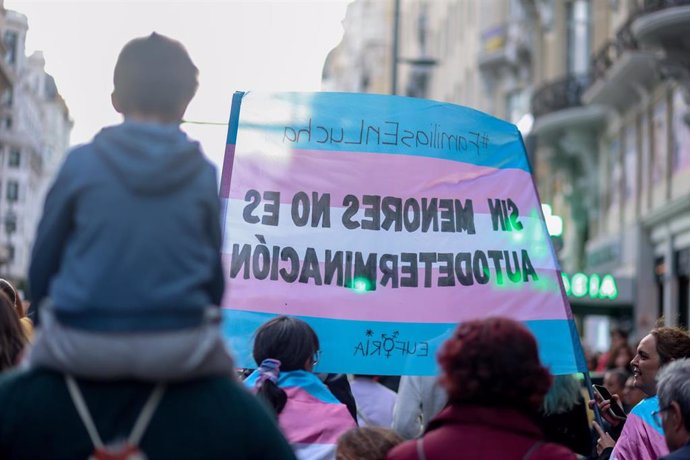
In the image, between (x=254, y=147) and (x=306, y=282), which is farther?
(x=254, y=147)

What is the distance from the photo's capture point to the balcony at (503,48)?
40.4 metres

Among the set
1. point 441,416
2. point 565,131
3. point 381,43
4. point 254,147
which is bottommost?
point 441,416

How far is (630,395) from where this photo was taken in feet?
31.0

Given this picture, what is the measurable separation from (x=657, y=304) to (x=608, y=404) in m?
21.3

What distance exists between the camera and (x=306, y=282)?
228 inches

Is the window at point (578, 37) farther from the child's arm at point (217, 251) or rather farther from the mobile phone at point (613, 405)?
the child's arm at point (217, 251)

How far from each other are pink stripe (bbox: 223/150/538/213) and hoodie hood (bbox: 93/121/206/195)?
2829 millimetres

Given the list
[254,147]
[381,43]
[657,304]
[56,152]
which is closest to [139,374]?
[254,147]

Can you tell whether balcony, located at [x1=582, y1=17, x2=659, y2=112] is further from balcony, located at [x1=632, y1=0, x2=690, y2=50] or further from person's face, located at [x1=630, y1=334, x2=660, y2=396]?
person's face, located at [x1=630, y1=334, x2=660, y2=396]

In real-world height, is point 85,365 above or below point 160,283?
below

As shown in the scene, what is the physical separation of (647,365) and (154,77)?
3.75m

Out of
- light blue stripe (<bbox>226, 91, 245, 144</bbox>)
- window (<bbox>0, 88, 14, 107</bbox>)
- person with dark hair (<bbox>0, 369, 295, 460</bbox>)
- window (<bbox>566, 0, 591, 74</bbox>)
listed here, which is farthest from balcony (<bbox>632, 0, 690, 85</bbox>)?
window (<bbox>0, 88, 14, 107</bbox>)

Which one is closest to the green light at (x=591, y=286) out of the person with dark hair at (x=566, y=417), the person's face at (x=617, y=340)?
the person's face at (x=617, y=340)

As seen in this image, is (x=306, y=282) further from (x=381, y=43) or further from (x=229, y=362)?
(x=381, y=43)
